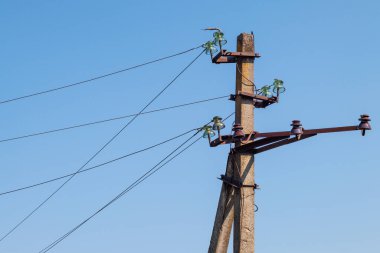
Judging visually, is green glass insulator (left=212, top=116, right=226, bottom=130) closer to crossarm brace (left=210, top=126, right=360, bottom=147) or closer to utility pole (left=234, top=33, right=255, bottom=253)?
crossarm brace (left=210, top=126, right=360, bottom=147)

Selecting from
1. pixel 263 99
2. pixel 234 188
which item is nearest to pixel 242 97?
pixel 263 99

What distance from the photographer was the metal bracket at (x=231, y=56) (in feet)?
72.8

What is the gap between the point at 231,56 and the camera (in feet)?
73.2

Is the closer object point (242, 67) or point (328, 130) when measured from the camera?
point (328, 130)

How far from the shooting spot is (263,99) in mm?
22031

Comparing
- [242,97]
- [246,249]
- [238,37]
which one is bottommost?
[246,249]

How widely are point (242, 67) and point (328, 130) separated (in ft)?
8.05

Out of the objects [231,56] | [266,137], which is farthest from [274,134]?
[231,56]

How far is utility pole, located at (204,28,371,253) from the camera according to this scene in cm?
2103

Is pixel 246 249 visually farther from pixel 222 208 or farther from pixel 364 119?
pixel 364 119

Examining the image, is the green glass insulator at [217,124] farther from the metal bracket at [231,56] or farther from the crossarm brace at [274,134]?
the metal bracket at [231,56]

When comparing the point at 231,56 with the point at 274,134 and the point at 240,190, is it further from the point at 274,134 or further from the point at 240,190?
the point at 240,190

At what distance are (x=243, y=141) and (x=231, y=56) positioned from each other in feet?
6.25

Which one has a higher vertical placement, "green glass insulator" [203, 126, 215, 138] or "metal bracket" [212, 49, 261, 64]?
"metal bracket" [212, 49, 261, 64]
